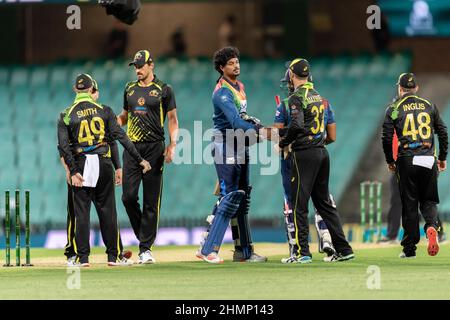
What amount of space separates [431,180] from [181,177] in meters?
10.8

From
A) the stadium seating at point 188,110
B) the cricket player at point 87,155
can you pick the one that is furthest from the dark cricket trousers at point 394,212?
the stadium seating at point 188,110

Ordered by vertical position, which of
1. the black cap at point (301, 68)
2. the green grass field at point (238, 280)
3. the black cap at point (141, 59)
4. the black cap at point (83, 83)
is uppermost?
the black cap at point (141, 59)

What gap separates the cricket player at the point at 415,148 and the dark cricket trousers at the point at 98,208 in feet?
10.9

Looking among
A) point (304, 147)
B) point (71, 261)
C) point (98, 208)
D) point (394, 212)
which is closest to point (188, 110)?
point (394, 212)

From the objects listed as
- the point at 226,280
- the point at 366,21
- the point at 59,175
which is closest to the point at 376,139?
the point at 366,21

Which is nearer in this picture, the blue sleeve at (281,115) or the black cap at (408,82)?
the blue sleeve at (281,115)

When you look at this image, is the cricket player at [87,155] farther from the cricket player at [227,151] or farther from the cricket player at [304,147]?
the cricket player at [304,147]

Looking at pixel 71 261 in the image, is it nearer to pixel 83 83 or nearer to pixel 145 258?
pixel 145 258

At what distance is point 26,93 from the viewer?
1056 inches

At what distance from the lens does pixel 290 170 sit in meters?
14.4

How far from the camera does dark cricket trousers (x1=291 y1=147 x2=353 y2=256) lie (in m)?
14.0

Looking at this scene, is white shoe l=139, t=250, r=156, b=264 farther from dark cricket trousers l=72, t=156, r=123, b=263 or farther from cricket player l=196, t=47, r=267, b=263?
cricket player l=196, t=47, r=267, b=263

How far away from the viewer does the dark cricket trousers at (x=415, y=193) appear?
14.9 meters

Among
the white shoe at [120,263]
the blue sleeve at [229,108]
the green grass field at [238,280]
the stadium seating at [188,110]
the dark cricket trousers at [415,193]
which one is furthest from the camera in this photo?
the stadium seating at [188,110]
